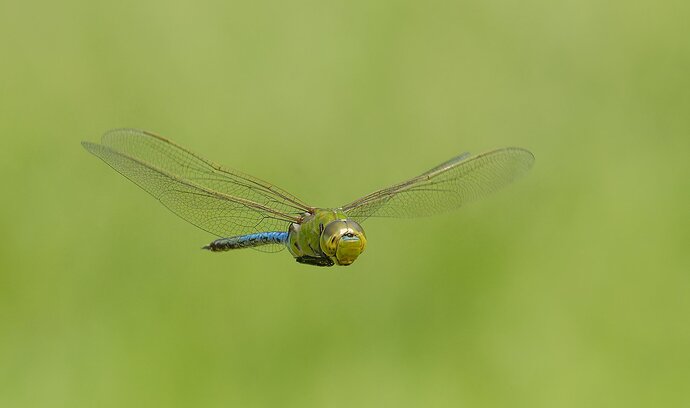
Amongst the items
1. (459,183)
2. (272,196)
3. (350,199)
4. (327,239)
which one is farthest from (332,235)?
(350,199)

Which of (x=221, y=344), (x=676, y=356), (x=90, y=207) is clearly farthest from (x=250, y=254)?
(x=676, y=356)

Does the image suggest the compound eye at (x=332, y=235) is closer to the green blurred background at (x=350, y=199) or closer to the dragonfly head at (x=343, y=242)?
the dragonfly head at (x=343, y=242)

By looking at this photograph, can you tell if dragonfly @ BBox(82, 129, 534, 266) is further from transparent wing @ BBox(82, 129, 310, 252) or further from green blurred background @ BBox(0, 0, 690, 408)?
green blurred background @ BBox(0, 0, 690, 408)

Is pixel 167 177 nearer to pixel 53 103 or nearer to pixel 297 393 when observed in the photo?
pixel 297 393

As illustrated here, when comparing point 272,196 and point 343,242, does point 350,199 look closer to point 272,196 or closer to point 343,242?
point 272,196

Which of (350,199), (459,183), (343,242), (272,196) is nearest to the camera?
(343,242)

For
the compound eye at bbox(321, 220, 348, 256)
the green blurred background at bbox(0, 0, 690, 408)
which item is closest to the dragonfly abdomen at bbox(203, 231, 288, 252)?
the compound eye at bbox(321, 220, 348, 256)

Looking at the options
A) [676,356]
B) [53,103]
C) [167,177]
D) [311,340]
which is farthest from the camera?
[53,103]
